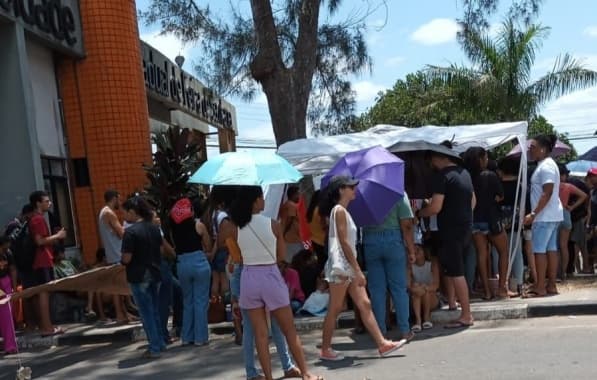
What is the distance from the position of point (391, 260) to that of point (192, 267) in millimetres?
2201

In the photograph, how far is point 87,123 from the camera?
1344 cm

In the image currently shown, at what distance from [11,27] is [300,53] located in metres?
4.90

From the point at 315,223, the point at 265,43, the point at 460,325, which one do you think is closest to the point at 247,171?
the point at 315,223

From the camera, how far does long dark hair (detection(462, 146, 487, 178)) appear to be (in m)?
9.18

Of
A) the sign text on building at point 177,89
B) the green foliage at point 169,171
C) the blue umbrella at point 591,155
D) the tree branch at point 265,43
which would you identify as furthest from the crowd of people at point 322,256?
the sign text on building at point 177,89

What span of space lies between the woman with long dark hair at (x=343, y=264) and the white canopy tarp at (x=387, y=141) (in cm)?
297

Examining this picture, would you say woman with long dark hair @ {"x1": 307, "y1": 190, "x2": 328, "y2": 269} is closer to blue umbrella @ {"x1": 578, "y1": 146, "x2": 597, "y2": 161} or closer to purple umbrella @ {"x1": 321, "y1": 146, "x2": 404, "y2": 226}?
purple umbrella @ {"x1": 321, "y1": 146, "x2": 404, "y2": 226}

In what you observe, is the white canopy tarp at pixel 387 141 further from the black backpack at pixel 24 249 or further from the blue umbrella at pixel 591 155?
the blue umbrella at pixel 591 155

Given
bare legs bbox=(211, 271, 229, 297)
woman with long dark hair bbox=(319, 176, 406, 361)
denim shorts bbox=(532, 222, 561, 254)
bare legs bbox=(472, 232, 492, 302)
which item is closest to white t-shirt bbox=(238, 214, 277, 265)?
woman with long dark hair bbox=(319, 176, 406, 361)

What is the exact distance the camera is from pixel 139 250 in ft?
26.2

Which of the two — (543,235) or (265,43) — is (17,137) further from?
(543,235)

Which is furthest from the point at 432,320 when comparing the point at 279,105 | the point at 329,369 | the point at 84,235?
the point at 84,235

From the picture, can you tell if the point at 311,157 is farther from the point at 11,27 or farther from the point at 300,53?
the point at 11,27

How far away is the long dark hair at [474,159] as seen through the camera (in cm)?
918
